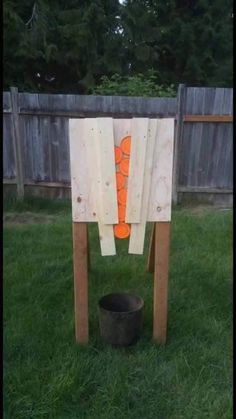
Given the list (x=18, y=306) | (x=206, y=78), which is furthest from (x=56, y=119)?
(x=206, y=78)

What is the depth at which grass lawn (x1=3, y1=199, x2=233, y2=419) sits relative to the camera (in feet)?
7.01

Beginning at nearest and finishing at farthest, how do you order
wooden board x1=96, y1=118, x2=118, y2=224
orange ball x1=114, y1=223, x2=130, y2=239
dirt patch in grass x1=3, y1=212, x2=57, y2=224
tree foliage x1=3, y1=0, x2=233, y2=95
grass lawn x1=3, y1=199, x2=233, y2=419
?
1. grass lawn x1=3, y1=199, x2=233, y2=419
2. wooden board x1=96, y1=118, x2=118, y2=224
3. orange ball x1=114, y1=223, x2=130, y2=239
4. dirt patch in grass x1=3, y1=212, x2=57, y2=224
5. tree foliage x1=3, y1=0, x2=233, y2=95

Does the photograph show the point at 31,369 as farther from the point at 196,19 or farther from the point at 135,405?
the point at 196,19

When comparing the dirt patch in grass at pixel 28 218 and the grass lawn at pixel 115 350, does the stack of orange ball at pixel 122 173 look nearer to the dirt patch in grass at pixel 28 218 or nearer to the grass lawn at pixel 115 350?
the grass lawn at pixel 115 350

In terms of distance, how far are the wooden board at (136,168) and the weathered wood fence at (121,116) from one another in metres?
3.86

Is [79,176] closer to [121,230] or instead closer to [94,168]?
[94,168]

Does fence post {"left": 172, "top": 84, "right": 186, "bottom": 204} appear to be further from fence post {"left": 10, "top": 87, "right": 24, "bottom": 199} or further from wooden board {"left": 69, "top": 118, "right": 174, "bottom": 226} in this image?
wooden board {"left": 69, "top": 118, "right": 174, "bottom": 226}

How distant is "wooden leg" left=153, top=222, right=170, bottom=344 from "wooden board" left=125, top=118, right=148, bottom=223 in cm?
20

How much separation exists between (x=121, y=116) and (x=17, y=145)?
1617mm

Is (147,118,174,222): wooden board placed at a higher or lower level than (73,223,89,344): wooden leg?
higher

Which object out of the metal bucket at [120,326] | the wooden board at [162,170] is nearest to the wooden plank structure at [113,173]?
the wooden board at [162,170]

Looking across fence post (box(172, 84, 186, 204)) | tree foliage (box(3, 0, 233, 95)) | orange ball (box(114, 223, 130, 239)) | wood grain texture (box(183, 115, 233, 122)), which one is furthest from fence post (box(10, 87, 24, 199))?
orange ball (box(114, 223, 130, 239))

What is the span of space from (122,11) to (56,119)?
481cm

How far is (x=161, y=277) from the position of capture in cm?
257
